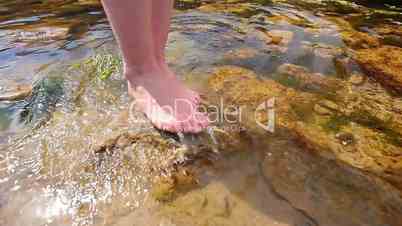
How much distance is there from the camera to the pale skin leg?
1.38 m

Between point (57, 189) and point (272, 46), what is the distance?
1.61 metres

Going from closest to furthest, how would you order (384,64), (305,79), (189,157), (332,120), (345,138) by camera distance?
(189,157) < (345,138) < (332,120) < (305,79) < (384,64)

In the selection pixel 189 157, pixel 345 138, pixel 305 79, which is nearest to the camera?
pixel 189 157

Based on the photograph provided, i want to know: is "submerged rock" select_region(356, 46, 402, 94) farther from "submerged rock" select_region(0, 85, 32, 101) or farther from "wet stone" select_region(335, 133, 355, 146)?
"submerged rock" select_region(0, 85, 32, 101)

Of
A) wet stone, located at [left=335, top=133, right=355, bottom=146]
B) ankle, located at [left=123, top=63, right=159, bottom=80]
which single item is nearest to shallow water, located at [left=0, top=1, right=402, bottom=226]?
wet stone, located at [left=335, top=133, right=355, bottom=146]

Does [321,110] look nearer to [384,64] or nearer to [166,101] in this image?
[166,101]

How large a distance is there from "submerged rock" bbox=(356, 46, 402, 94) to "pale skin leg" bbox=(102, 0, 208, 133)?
1.05 m

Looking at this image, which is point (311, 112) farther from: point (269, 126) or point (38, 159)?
point (38, 159)

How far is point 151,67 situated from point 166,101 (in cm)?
16

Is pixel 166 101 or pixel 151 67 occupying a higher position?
pixel 151 67

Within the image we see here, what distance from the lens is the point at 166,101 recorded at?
159 cm

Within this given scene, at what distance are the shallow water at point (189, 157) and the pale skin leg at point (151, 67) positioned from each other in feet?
0.20

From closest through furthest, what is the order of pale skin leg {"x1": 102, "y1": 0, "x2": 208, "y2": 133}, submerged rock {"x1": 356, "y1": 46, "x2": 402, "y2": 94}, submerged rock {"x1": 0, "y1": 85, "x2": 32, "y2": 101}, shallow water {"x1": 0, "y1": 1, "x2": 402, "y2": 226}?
shallow water {"x1": 0, "y1": 1, "x2": 402, "y2": 226} < pale skin leg {"x1": 102, "y1": 0, "x2": 208, "y2": 133} < submerged rock {"x1": 0, "y1": 85, "x2": 32, "y2": 101} < submerged rock {"x1": 356, "y1": 46, "x2": 402, "y2": 94}

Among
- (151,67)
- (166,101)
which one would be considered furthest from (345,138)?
(151,67)
